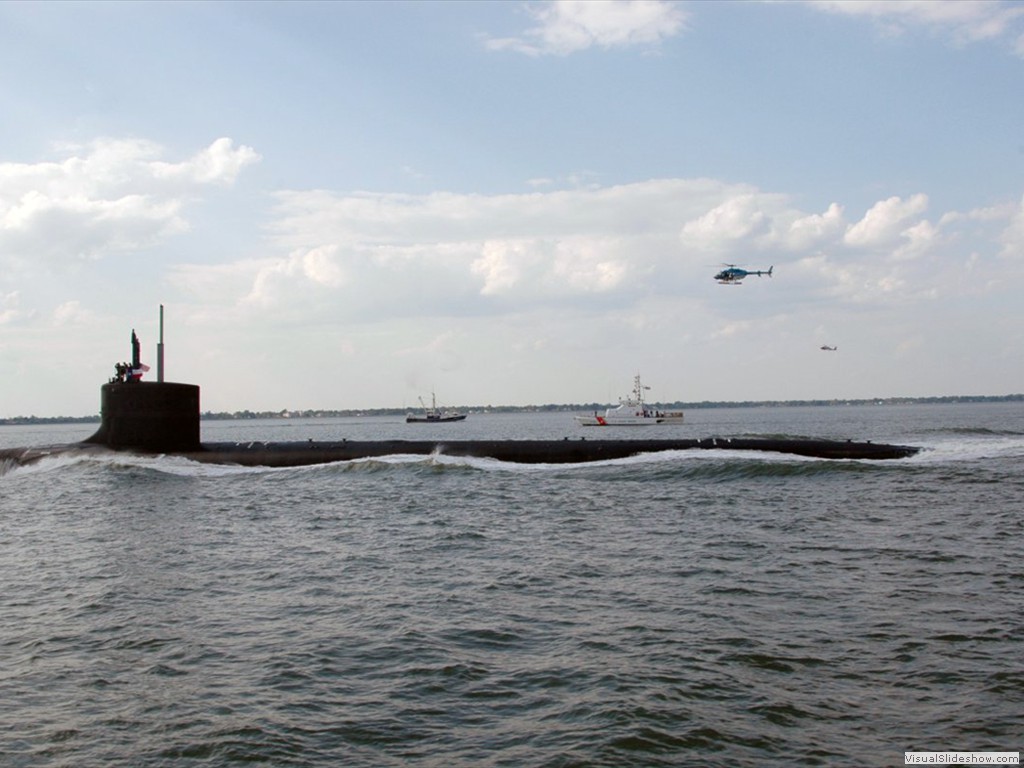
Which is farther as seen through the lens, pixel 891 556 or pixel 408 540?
pixel 408 540

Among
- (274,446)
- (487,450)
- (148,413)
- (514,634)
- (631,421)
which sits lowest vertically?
(514,634)

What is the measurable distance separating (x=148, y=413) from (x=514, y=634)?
26.7 meters

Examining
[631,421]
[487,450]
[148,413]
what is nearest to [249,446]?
[148,413]

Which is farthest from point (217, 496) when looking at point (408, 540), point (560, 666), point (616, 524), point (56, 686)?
point (560, 666)

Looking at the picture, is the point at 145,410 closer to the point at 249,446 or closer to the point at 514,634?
the point at 249,446

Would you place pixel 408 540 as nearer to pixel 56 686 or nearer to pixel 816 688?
pixel 56 686

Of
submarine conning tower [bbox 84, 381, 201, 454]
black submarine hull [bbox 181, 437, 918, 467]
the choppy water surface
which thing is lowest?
the choppy water surface

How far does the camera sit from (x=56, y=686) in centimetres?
1045

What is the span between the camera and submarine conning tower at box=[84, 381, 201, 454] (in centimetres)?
3488

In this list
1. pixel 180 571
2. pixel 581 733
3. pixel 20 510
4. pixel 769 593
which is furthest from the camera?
pixel 20 510

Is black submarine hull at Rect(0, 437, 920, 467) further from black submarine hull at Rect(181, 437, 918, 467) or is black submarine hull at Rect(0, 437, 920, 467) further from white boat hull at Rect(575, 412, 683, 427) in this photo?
white boat hull at Rect(575, 412, 683, 427)

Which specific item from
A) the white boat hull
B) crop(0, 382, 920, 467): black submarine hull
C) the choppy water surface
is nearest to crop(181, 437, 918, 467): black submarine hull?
crop(0, 382, 920, 467): black submarine hull

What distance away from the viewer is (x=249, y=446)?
1556 inches

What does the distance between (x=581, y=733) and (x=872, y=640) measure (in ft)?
15.6
